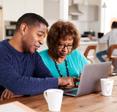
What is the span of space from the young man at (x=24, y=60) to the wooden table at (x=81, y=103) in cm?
7

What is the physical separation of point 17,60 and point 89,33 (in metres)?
5.66

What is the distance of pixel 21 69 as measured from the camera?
1417 mm

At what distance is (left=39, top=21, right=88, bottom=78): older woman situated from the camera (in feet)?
5.89

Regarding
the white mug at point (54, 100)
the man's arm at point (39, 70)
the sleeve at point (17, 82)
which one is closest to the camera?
the white mug at point (54, 100)

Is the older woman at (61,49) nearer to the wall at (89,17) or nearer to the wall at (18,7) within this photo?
the wall at (18,7)

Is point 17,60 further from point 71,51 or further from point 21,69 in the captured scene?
point 71,51

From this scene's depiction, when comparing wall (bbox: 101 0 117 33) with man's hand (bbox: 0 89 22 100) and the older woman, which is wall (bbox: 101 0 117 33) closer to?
the older woman

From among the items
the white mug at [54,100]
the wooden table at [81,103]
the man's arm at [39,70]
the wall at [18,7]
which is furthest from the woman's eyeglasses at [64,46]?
the wall at [18,7]

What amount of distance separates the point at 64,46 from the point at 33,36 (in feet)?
1.59

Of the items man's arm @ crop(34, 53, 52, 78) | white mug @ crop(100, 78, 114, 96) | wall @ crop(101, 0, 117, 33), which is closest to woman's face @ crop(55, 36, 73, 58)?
man's arm @ crop(34, 53, 52, 78)

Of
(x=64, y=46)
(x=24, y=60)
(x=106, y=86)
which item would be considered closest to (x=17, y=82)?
(x=24, y=60)

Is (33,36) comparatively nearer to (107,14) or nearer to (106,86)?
(106,86)


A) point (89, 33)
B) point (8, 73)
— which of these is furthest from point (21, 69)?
point (89, 33)

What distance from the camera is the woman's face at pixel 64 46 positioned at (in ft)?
5.87
